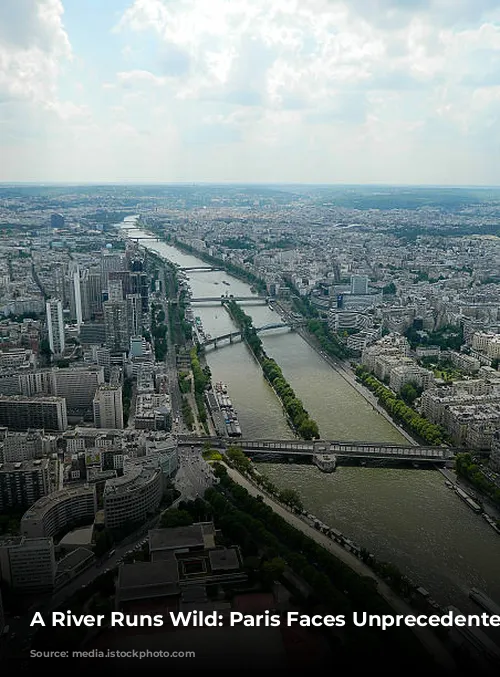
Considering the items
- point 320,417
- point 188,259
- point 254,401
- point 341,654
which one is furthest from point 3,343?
point 188,259

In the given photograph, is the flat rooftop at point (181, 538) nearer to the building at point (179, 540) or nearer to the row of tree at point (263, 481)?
the building at point (179, 540)

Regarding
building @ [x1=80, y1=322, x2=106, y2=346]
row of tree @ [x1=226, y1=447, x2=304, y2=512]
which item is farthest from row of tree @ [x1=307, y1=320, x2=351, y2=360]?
row of tree @ [x1=226, y1=447, x2=304, y2=512]

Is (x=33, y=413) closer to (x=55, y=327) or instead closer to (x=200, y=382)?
(x=200, y=382)

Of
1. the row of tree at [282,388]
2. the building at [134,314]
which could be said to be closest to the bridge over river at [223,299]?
the row of tree at [282,388]

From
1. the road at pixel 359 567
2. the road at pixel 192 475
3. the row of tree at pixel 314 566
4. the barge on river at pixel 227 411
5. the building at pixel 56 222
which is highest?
the building at pixel 56 222

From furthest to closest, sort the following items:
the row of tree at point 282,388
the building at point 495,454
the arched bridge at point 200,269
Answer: the arched bridge at point 200,269 < the row of tree at point 282,388 < the building at point 495,454
